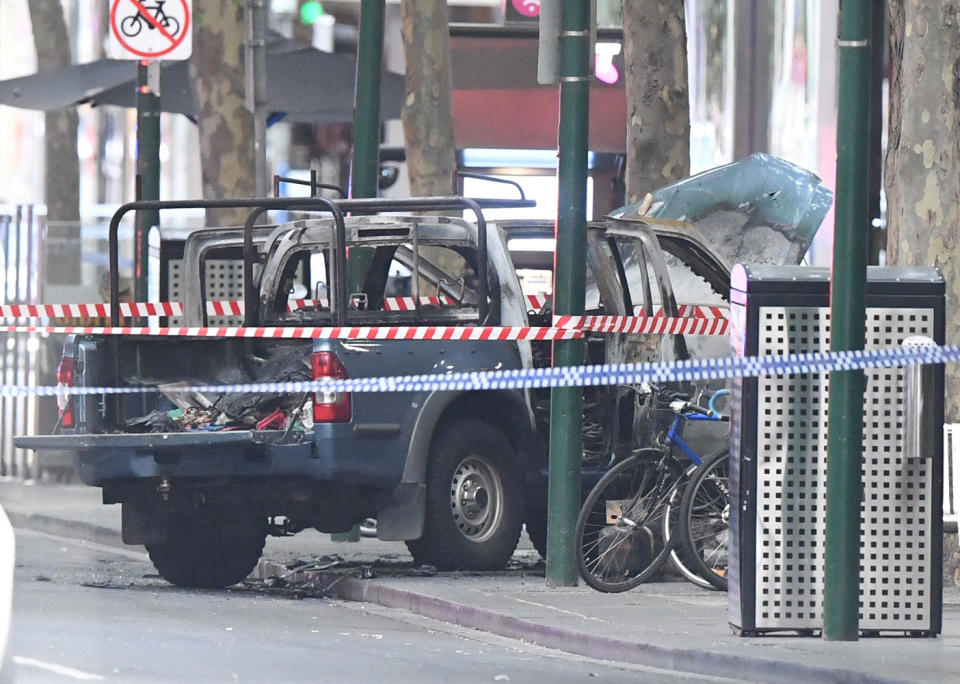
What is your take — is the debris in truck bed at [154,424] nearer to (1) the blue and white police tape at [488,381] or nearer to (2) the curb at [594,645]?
(1) the blue and white police tape at [488,381]

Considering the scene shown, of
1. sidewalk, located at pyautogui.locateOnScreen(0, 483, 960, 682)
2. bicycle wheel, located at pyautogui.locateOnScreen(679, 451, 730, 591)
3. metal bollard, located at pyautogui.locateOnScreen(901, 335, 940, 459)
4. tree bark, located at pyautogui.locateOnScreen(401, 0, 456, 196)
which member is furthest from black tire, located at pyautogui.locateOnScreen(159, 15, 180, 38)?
metal bollard, located at pyautogui.locateOnScreen(901, 335, 940, 459)

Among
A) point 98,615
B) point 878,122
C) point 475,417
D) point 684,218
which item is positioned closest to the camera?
point 98,615

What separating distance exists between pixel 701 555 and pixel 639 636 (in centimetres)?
213

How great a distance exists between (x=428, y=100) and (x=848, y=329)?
39.4ft

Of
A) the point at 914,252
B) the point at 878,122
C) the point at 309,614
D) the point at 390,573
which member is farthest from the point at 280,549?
the point at 878,122

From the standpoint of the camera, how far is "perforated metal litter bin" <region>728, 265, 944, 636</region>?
10.2 m

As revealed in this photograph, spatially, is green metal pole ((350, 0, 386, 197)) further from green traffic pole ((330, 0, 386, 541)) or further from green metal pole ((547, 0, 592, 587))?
green metal pole ((547, 0, 592, 587))

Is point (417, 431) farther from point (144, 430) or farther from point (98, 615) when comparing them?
point (98, 615)

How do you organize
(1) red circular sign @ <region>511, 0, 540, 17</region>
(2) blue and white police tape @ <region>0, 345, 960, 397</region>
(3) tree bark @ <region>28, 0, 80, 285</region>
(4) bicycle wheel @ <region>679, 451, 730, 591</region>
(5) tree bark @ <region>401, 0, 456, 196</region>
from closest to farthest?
(2) blue and white police tape @ <region>0, 345, 960, 397</region>, (4) bicycle wheel @ <region>679, 451, 730, 591</region>, (5) tree bark @ <region>401, 0, 456, 196</region>, (1) red circular sign @ <region>511, 0, 540, 17</region>, (3) tree bark @ <region>28, 0, 80, 285</region>

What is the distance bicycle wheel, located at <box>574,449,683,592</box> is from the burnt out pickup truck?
2.55 ft

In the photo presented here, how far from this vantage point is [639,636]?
33.7ft

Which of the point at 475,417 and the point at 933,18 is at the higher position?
the point at 933,18

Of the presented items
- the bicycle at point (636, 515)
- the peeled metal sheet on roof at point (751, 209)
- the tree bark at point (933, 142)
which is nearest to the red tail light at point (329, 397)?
the bicycle at point (636, 515)

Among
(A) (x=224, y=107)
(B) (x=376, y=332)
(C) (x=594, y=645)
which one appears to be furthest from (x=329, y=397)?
(A) (x=224, y=107)
